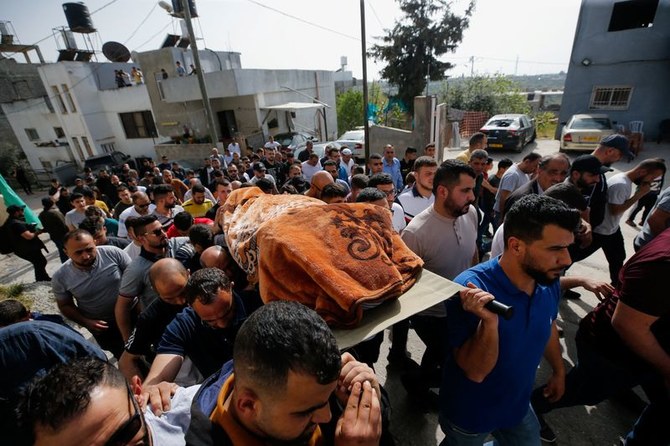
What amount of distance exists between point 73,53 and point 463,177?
29026 millimetres

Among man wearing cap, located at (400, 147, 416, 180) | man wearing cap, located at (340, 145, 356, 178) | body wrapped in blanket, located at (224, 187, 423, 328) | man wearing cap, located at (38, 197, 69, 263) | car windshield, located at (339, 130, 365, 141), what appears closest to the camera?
body wrapped in blanket, located at (224, 187, 423, 328)

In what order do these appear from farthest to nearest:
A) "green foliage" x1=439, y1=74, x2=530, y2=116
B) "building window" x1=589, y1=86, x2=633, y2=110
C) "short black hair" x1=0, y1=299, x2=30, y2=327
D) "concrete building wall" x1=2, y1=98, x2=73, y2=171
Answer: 1. "concrete building wall" x1=2, y1=98, x2=73, y2=171
2. "green foliage" x1=439, y1=74, x2=530, y2=116
3. "building window" x1=589, y1=86, x2=633, y2=110
4. "short black hair" x1=0, y1=299, x2=30, y2=327

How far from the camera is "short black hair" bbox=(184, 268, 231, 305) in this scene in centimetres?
181

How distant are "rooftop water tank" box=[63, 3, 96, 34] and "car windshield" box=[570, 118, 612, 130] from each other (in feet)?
98.5

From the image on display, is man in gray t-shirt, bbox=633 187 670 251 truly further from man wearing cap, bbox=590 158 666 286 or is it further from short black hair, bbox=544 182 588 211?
short black hair, bbox=544 182 588 211

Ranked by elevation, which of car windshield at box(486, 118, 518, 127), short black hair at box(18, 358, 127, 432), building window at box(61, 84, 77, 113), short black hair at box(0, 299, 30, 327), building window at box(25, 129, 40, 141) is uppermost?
building window at box(61, 84, 77, 113)

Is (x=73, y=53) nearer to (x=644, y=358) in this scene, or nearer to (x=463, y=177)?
(x=463, y=177)

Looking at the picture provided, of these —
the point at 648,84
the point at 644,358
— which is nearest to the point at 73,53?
the point at 644,358

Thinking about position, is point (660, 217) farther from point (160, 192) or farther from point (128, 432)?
point (160, 192)

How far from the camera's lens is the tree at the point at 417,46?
1975cm

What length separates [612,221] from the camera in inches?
138

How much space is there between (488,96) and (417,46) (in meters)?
5.78

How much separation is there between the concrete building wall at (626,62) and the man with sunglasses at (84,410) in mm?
19502

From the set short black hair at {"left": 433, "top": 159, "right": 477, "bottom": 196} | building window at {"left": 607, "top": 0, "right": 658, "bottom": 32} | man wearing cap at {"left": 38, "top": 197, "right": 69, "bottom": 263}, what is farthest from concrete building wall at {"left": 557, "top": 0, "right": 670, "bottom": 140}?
man wearing cap at {"left": 38, "top": 197, "right": 69, "bottom": 263}
